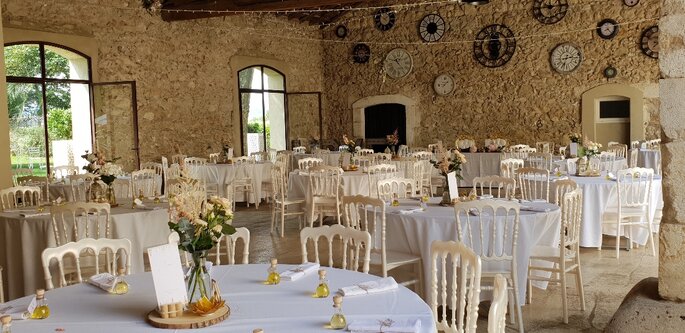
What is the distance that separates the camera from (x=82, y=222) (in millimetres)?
4906

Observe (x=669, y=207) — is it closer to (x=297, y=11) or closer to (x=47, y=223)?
(x=47, y=223)

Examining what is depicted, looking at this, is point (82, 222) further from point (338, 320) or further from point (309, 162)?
point (309, 162)

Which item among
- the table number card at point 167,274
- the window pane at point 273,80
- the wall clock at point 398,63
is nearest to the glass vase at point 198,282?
the table number card at point 167,274

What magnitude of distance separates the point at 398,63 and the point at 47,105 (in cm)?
824

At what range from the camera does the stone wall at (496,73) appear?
42.6 ft

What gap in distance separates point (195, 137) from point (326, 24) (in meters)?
5.28

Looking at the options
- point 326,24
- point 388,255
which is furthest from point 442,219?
point 326,24

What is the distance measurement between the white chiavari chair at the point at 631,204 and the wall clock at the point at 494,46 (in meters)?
8.01

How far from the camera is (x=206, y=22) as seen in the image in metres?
13.1

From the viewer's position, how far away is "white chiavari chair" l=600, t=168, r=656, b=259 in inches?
254

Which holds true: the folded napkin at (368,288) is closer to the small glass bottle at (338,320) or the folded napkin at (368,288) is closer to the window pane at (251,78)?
the small glass bottle at (338,320)

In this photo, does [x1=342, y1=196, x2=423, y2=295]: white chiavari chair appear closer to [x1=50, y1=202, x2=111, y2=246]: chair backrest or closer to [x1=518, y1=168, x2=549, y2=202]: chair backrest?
[x1=50, y1=202, x2=111, y2=246]: chair backrest

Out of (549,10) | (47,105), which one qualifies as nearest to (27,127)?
(47,105)

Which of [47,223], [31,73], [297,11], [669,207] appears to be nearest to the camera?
[669,207]
